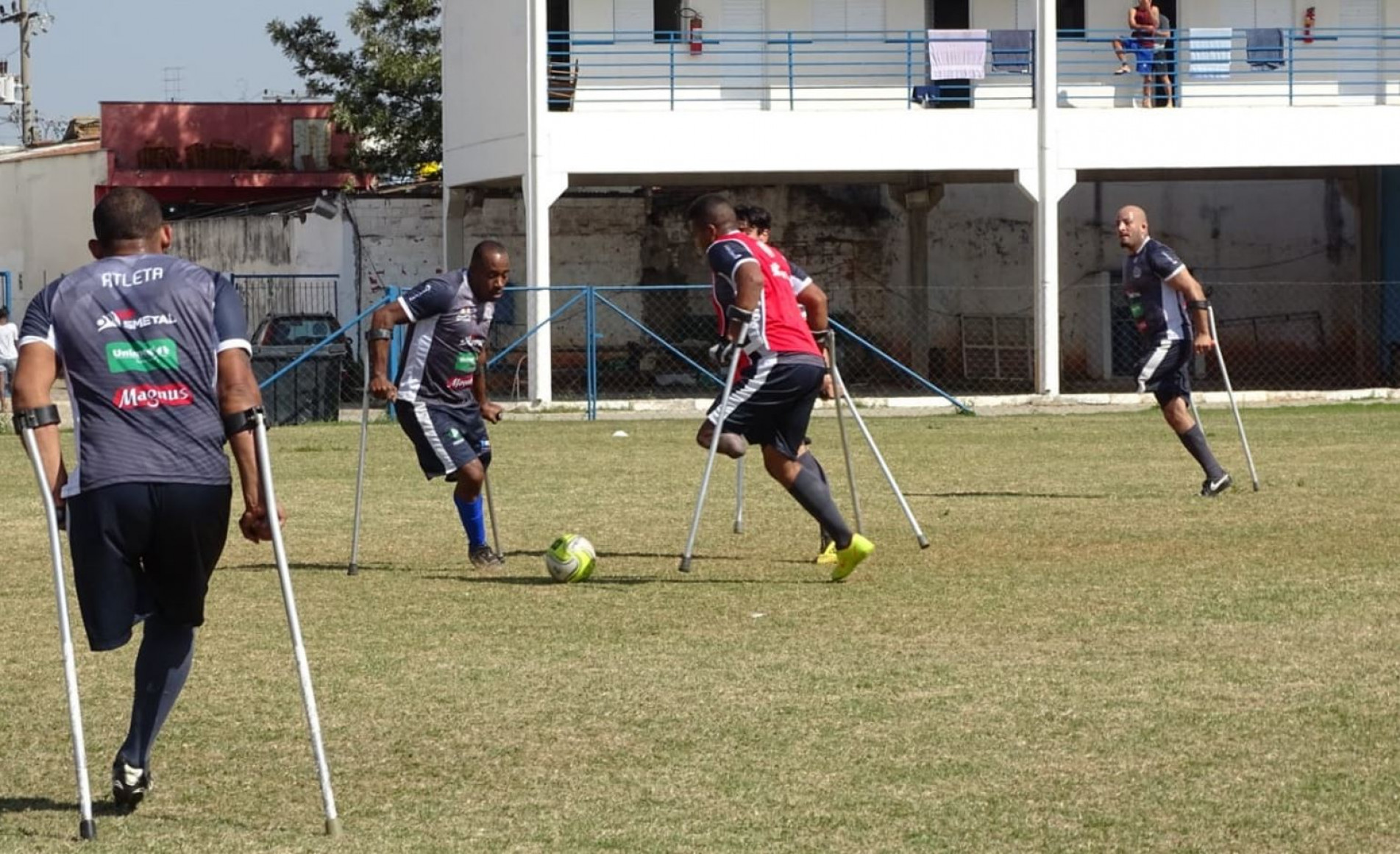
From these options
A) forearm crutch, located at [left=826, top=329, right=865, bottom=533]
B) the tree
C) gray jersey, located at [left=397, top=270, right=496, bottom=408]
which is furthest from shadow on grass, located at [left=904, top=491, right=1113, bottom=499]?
the tree

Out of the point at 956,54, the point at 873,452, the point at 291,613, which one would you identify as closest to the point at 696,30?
the point at 956,54

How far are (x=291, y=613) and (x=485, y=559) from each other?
620cm

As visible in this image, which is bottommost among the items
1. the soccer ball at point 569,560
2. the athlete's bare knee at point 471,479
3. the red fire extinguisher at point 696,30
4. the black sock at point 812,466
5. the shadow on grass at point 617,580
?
the shadow on grass at point 617,580

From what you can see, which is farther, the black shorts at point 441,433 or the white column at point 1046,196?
the white column at point 1046,196

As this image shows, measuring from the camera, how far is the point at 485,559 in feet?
40.6

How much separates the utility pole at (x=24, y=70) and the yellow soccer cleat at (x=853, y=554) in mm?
61951

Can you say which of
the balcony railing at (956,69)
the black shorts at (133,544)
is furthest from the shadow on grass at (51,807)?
the balcony railing at (956,69)

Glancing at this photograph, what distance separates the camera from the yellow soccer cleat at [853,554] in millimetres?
10977

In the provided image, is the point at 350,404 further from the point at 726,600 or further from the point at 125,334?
the point at 125,334

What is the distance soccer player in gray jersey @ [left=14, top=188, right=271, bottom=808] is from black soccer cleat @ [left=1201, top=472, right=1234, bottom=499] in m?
10.3

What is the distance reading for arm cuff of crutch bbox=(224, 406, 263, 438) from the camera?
625 cm

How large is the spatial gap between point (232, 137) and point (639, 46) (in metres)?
24.0

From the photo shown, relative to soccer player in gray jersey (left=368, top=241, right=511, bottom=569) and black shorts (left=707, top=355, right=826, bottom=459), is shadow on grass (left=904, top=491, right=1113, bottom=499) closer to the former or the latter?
soccer player in gray jersey (left=368, top=241, right=511, bottom=569)

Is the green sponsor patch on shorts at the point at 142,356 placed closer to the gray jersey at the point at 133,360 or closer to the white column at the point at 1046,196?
the gray jersey at the point at 133,360
